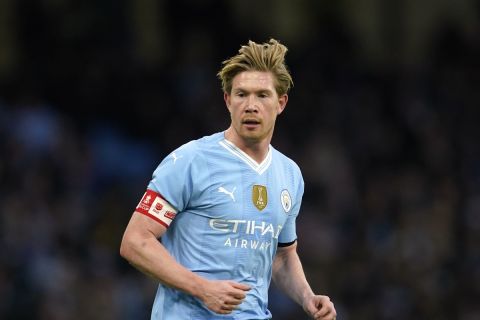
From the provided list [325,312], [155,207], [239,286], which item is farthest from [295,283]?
[155,207]

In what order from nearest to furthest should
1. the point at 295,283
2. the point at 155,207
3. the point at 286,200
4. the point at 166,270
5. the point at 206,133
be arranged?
the point at 166,270 < the point at 155,207 < the point at 286,200 < the point at 295,283 < the point at 206,133

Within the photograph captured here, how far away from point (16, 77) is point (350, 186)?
3628mm

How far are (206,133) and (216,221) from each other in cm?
653

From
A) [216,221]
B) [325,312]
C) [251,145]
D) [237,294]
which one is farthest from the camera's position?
[251,145]

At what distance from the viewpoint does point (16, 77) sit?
13023 mm

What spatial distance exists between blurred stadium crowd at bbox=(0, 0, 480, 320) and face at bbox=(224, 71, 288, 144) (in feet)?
16.7

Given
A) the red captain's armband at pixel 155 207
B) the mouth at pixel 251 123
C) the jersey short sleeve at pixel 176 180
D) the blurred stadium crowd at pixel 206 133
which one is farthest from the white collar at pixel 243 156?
the blurred stadium crowd at pixel 206 133

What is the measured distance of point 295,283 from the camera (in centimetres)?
621

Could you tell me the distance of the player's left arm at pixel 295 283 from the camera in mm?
5887

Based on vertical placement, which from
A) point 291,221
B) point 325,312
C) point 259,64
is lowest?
point 325,312

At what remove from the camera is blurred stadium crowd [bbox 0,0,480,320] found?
1107cm

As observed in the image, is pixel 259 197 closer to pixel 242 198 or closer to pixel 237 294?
pixel 242 198

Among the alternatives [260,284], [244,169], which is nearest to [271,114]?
[244,169]

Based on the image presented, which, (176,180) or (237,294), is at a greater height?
(176,180)
